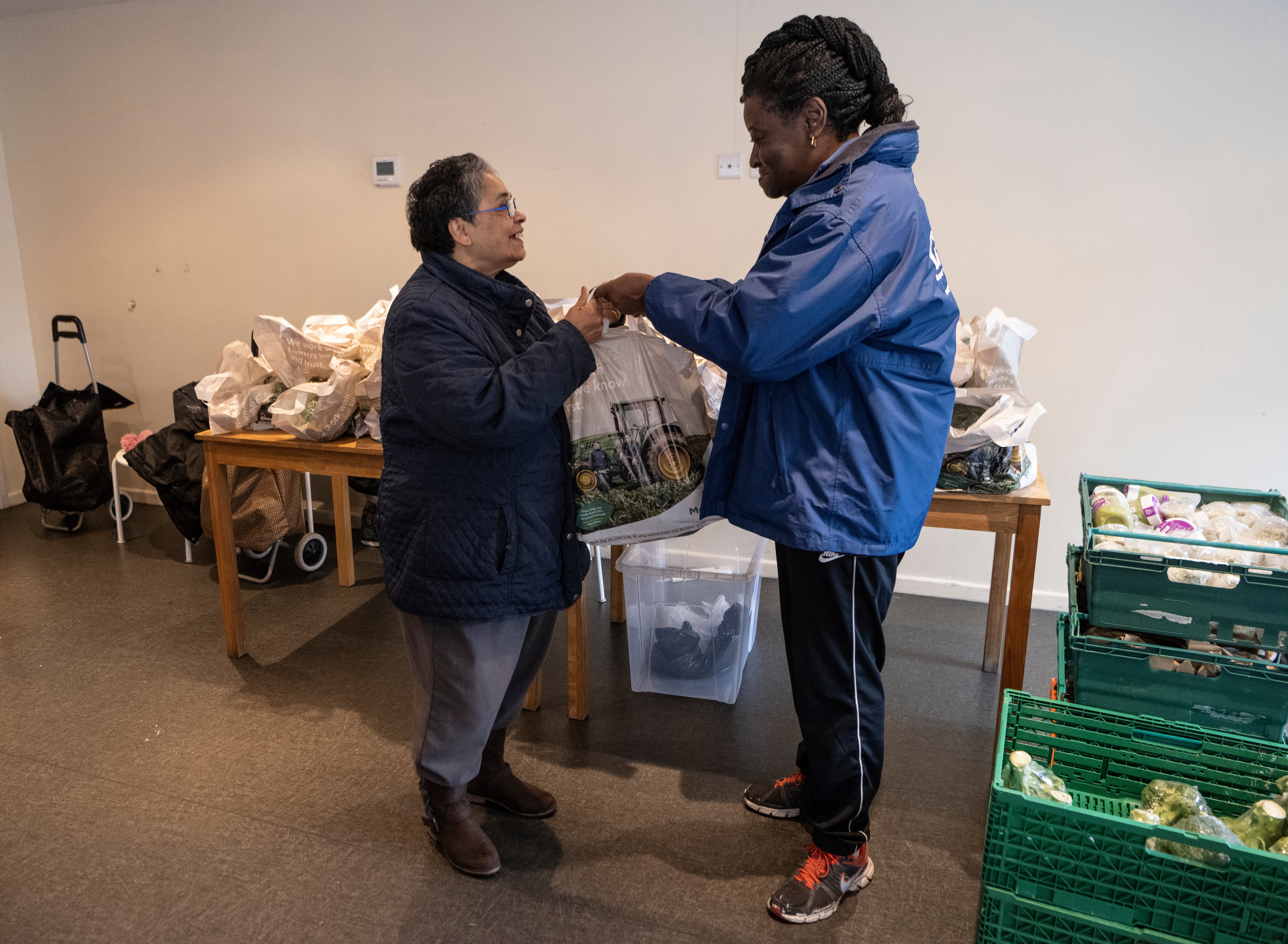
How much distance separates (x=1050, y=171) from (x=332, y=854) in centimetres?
293

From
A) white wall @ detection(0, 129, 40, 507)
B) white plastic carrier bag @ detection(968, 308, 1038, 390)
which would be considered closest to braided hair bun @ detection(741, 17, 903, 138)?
white plastic carrier bag @ detection(968, 308, 1038, 390)

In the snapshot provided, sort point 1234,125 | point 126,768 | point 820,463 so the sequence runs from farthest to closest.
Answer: point 1234,125, point 126,768, point 820,463

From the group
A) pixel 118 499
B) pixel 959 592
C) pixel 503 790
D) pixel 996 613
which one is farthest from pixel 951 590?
pixel 118 499

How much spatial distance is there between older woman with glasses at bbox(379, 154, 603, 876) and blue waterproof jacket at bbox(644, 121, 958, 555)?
30cm

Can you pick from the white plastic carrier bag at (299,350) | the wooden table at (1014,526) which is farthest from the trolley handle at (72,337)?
the wooden table at (1014,526)

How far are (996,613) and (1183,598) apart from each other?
4.02 ft

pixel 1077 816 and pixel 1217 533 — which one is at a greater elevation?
pixel 1217 533

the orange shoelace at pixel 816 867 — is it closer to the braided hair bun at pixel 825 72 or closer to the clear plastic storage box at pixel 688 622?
the clear plastic storage box at pixel 688 622

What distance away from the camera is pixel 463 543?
1.61 meters

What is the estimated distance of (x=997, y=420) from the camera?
1902 mm

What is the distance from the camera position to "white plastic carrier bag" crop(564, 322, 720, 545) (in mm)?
1736

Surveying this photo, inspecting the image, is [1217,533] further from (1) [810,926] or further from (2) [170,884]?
(2) [170,884]

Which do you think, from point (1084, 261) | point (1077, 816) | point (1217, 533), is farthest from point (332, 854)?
point (1084, 261)

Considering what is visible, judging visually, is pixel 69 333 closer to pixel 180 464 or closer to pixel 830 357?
pixel 180 464
